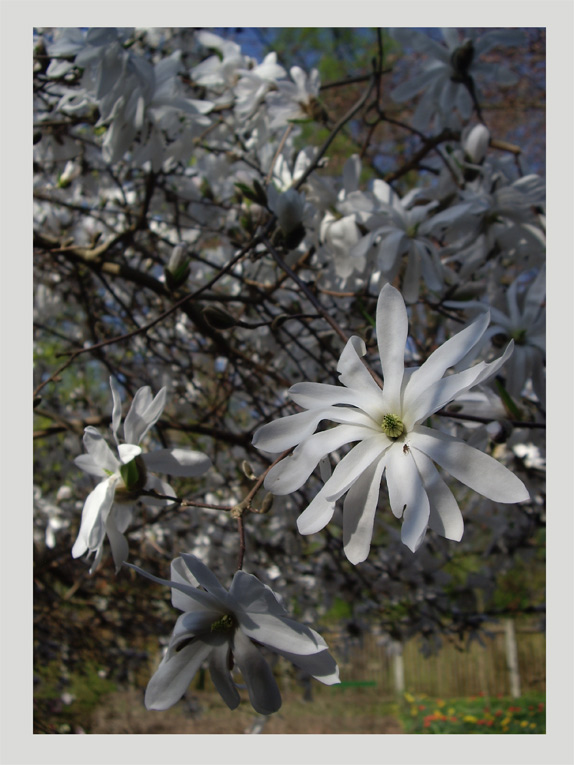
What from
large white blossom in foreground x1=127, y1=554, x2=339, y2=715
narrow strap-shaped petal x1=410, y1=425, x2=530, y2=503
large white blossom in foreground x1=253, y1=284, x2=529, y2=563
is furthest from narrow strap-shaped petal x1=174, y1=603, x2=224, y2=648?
narrow strap-shaped petal x1=410, y1=425, x2=530, y2=503

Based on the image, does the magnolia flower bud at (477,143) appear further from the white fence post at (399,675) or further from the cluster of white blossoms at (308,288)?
the white fence post at (399,675)

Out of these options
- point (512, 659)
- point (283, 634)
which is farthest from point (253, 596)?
point (512, 659)

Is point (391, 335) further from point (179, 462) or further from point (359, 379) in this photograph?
point (179, 462)

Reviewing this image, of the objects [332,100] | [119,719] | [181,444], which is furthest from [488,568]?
[332,100]

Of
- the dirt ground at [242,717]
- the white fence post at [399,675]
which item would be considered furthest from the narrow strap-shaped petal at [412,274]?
the white fence post at [399,675]

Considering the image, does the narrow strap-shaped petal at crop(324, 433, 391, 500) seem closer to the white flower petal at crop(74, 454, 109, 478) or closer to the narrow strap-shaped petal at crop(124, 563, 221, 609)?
the narrow strap-shaped petal at crop(124, 563, 221, 609)

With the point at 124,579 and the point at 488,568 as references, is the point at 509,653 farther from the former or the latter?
the point at 124,579
